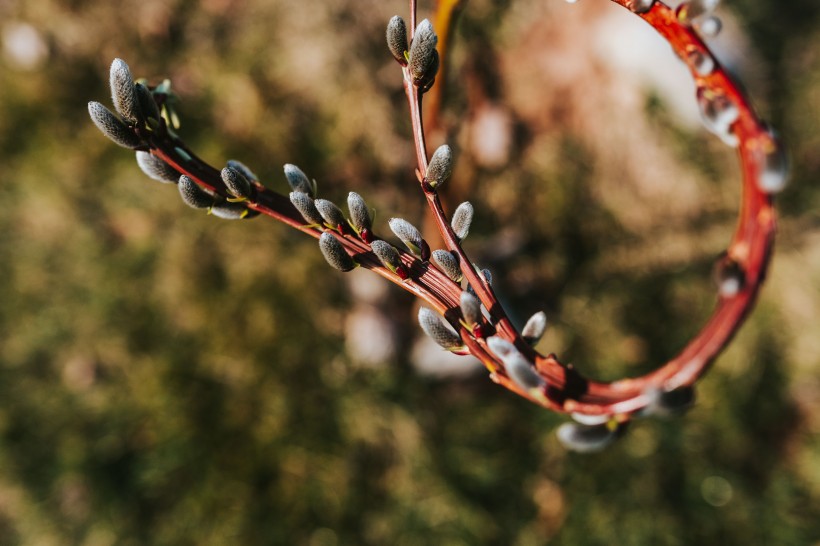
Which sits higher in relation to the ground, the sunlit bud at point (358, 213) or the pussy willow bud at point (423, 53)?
the pussy willow bud at point (423, 53)

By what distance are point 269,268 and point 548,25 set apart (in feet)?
3.25

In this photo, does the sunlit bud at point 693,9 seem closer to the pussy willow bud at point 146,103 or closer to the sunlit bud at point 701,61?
the sunlit bud at point 701,61

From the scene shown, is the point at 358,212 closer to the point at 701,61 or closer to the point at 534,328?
the point at 534,328

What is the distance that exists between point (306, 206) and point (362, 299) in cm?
94

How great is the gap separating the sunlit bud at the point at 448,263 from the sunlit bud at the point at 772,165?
0.34m

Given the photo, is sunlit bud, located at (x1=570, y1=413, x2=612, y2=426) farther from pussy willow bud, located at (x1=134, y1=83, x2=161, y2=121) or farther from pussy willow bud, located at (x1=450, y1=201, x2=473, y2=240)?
pussy willow bud, located at (x1=134, y1=83, x2=161, y2=121)

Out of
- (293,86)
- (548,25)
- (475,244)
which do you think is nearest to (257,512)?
(475,244)

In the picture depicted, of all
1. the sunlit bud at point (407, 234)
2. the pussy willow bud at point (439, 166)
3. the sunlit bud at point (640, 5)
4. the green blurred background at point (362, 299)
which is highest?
the sunlit bud at point (640, 5)

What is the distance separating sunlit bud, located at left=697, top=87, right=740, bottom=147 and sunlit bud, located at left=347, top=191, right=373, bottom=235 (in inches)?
15.7

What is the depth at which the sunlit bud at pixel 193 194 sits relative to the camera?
0.59 m

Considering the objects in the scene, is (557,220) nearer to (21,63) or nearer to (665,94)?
(665,94)

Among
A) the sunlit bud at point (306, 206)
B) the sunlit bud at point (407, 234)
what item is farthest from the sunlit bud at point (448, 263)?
the sunlit bud at point (306, 206)

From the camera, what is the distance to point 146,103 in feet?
1.97

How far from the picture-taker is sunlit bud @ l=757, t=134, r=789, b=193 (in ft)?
2.07
